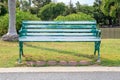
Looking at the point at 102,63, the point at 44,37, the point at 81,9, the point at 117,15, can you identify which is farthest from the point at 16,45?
the point at 81,9

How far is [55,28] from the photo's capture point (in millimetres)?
8891

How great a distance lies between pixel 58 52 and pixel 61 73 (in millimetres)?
2278

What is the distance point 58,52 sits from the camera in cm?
936

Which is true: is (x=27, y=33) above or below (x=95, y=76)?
above

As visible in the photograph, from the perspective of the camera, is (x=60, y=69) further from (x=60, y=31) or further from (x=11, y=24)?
(x=11, y=24)

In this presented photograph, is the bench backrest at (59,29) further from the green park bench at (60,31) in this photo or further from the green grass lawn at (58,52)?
the green grass lawn at (58,52)

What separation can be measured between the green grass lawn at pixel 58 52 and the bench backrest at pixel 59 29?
0.58 m

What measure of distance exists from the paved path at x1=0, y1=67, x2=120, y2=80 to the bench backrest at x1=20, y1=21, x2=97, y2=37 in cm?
127

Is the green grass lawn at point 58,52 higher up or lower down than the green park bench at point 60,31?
lower down

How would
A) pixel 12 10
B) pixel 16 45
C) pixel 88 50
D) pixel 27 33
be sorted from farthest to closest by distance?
1. pixel 12 10
2. pixel 16 45
3. pixel 88 50
4. pixel 27 33

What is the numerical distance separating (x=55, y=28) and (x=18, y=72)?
208 cm

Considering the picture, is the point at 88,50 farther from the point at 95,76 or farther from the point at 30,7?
the point at 30,7

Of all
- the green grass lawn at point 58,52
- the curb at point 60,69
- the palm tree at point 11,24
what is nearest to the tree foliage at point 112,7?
the palm tree at point 11,24

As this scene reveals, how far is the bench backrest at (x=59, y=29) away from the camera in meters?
8.63
